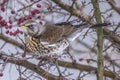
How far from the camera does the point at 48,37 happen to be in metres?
0.92

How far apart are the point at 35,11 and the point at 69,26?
0.55ft

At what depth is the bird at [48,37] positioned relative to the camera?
0.92 metres

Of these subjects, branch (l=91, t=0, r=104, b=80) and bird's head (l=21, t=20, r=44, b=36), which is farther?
bird's head (l=21, t=20, r=44, b=36)

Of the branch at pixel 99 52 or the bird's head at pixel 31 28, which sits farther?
the bird's head at pixel 31 28

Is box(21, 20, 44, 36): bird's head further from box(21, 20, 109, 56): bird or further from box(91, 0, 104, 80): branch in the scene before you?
box(91, 0, 104, 80): branch

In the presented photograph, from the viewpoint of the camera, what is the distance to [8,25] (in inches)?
42.0

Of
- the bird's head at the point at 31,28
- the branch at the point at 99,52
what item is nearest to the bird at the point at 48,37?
the bird's head at the point at 31,28

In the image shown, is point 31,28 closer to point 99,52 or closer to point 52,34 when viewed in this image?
point 52,34

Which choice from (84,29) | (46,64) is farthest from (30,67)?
(84,29)

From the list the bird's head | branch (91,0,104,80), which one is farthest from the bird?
branch (91,0,104,80)

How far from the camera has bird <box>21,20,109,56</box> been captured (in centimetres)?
92

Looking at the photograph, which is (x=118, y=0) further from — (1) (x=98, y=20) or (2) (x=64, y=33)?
(1) (x=98, y=20)

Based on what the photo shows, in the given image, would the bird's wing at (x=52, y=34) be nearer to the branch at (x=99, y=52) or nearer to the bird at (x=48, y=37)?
the bird at (x=48, y=37)

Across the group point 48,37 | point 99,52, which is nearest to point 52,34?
point 48,37
